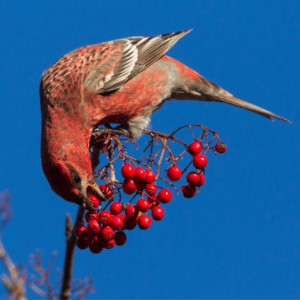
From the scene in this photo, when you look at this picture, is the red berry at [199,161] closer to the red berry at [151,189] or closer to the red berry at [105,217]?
the red berry at [151,189]

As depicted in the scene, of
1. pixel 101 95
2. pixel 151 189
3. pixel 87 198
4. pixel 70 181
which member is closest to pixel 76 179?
pixel 70 181

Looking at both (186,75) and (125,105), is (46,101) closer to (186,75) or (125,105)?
(125,105)

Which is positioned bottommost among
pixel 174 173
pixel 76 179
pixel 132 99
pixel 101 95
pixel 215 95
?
pixel 76 179

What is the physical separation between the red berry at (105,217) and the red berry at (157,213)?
30 cm

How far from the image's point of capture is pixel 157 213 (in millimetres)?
2779

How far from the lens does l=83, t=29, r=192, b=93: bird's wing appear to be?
4.07m

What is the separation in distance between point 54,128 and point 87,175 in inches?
24.5

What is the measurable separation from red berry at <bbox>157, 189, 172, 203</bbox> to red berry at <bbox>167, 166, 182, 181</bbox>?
0.12 metres

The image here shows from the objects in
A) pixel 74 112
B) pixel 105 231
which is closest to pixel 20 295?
pixel 105 231

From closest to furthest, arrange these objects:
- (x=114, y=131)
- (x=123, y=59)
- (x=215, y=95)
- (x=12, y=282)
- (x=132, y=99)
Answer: (x=12, y=282) → (x=114, y=131) → (x=132, y=99) → (x=123, y=59) → (x=215, y=95)

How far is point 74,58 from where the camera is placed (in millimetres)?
4211

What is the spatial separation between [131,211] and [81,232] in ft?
1.21

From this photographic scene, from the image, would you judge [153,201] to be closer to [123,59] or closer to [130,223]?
[130,223]

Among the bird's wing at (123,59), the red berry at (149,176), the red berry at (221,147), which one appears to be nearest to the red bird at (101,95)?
the bird's wing at (123,59)
